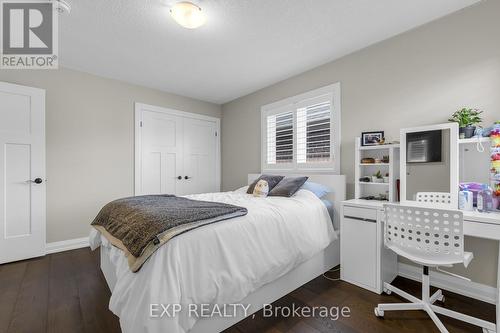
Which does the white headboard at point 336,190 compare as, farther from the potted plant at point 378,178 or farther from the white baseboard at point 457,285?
the white baseboard at point 457,285

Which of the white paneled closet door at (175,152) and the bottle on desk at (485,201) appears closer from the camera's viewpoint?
the bottle on desk at (485,201)

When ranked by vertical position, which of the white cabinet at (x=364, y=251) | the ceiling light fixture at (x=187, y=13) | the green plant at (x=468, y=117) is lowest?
the white cabinet at (x=364, y=251)

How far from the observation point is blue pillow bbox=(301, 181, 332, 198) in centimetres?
276

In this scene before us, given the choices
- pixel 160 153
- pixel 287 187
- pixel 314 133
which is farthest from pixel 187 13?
pixel 160 153

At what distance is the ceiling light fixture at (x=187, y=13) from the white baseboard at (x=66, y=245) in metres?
3.27

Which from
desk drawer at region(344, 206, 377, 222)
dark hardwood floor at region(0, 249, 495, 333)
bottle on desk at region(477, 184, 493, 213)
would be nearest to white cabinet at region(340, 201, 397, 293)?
desk drawer at region(344, 206, 377, 222)

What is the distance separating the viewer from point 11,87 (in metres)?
2.80

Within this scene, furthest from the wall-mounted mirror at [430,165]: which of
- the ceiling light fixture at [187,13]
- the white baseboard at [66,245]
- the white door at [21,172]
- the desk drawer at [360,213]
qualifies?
the white door at [21,172]

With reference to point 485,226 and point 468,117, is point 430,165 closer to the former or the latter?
point 468,117

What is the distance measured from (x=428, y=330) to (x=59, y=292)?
303 cm

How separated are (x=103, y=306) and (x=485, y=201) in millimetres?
3183

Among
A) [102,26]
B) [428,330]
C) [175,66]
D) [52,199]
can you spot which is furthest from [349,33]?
[52,199]

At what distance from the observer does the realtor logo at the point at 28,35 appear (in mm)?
2072

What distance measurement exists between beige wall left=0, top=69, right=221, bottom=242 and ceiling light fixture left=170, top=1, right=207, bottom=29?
2164 millimetres
